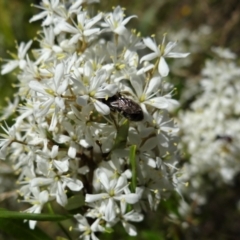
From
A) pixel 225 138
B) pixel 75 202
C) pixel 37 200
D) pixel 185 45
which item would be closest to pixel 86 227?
pixel 75 202

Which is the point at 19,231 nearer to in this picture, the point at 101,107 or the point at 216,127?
the point at 101,107

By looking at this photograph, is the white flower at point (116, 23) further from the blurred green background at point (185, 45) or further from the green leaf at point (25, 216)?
the green leaf at point (25, 216)

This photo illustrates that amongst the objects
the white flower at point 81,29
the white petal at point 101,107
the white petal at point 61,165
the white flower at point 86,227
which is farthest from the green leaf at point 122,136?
the white flower at point 81,29

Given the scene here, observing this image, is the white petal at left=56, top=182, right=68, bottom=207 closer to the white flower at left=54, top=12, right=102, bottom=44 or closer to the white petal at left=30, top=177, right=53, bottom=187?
the white petal at left=30, top=177, right=53, bottom=187

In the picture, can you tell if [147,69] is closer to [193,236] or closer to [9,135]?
[9,135]

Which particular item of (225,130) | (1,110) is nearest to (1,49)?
(1,110)

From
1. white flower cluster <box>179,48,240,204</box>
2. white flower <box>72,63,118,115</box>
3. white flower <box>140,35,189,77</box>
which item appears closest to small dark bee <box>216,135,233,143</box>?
white flower cluster <box>179,48,240,204</box>
